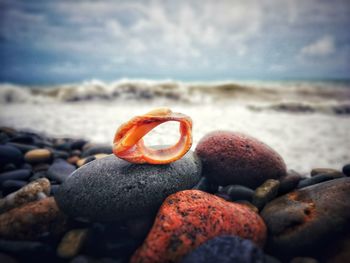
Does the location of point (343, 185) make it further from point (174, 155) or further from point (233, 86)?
point (233, 86)

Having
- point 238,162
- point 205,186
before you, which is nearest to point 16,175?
point 205,186

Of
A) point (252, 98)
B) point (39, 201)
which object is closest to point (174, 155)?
point (39, 201)

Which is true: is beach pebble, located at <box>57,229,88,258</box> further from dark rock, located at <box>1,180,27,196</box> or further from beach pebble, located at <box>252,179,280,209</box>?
beach pebble, located at <box>252,179,280,209</box>

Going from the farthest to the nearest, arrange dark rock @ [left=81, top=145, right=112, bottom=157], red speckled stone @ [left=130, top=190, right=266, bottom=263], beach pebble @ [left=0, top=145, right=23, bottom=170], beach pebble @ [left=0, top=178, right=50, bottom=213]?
dark rock @ [left=81, top=145, right=112, bottom=157], beach pebble @ [left=0, top=145, right=23, bottom=170], beach pebble @ [left=0, top=178, right=50, bottom=213], red speckled stone @ [left=130, top=190, right=266, bottom=263]

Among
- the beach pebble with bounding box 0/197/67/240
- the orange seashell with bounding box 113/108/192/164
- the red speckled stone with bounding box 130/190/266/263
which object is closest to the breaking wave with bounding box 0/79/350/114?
the orange seashell with bounding box 113/108/192/164

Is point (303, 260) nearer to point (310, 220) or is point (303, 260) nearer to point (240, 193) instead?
point (310, 220)
